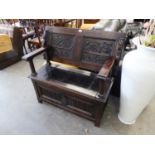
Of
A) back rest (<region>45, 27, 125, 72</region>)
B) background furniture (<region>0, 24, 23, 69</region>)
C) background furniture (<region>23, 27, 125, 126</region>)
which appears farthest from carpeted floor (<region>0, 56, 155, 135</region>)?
background furniture (<region>0, 24, 23, 69</region>)

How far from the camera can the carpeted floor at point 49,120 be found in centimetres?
152

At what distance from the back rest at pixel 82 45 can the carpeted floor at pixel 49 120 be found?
0.66 metres

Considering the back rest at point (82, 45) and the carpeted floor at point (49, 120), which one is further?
the carpeted floor at point (49, 120)

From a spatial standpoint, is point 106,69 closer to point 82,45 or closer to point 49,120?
point 82,45

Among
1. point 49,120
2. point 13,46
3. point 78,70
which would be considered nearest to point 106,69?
point 78,70

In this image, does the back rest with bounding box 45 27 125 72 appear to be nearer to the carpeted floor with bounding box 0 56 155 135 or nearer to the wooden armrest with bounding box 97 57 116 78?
the wooden armrest with bounding box 97 57 116 78

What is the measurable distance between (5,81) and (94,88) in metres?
1.72

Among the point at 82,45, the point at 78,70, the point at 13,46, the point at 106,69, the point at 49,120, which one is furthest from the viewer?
the point at 13,46

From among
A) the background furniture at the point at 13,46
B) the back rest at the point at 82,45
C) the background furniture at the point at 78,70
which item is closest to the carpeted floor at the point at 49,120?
the background furniture at the point at 78,70

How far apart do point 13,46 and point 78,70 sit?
1.79 meters

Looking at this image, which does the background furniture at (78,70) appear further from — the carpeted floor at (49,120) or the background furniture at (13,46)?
the background furniture at (13,46)

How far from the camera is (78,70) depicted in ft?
5.80

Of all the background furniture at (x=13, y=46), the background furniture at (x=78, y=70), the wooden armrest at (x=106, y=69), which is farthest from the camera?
the background furniture at (x=13, y=46)
